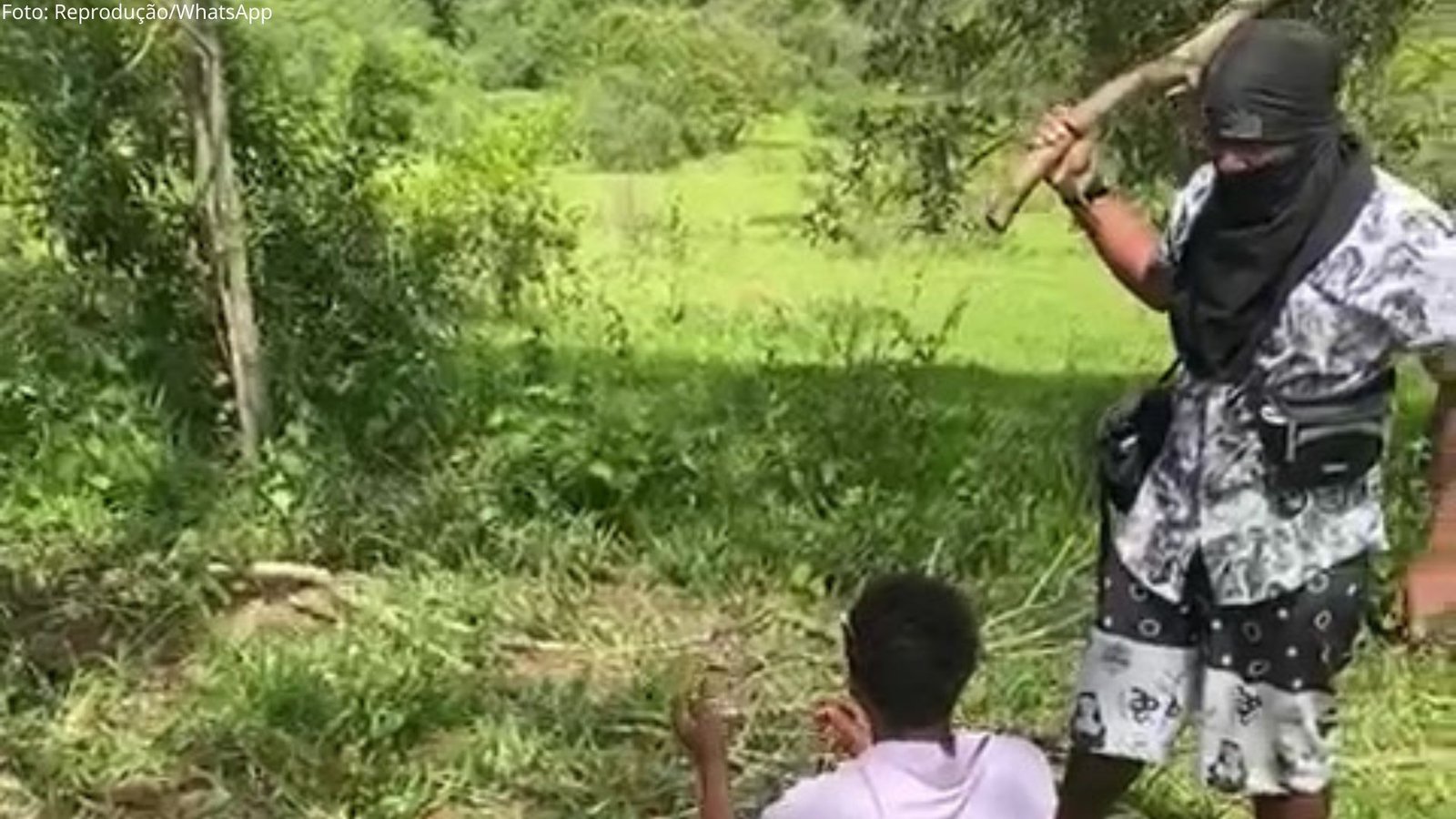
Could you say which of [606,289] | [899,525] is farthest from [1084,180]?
[606,289]

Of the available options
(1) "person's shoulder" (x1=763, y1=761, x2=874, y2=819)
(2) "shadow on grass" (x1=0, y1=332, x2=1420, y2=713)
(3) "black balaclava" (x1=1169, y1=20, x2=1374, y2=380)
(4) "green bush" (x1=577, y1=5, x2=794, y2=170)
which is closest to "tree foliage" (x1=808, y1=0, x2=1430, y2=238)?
(2) "shadow on grass" (x1=0, y1=332, x2=1420, y2=713)

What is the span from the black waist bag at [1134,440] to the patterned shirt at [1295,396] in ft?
0.05

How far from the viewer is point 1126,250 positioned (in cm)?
302

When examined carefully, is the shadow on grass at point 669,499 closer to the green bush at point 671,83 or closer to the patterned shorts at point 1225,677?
the patterned shorts at point 1225,677

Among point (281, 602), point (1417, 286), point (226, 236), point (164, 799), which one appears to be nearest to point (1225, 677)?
point (1417, 286)

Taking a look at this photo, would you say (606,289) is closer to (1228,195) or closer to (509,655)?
(509,655)

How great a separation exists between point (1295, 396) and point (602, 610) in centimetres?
261

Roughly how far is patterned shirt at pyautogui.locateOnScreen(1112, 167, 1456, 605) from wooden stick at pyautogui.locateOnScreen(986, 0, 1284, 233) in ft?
0.53

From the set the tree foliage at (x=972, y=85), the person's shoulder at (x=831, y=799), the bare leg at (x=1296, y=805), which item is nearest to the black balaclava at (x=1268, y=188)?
the bare leg at (x=1296, y=805)

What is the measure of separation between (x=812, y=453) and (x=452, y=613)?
1.30 metres

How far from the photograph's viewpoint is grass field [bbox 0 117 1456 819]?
14.1ft

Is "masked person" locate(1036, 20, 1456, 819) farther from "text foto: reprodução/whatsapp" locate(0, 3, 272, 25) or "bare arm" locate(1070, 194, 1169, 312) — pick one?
"text foto: reprodução/whatsapp" locate(0, 3, 272, 25)

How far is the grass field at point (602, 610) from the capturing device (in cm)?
430

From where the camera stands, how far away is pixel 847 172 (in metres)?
8.38
